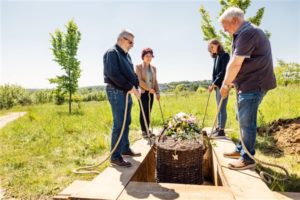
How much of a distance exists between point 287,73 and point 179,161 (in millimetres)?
28647

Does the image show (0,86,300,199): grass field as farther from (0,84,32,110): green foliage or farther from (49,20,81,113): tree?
(0,84,32,110): green foliage

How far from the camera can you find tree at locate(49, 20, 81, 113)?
16.8m

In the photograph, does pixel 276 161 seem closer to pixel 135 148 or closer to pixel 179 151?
pixel 179 151


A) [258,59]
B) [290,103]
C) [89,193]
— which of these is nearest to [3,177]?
[89,193]

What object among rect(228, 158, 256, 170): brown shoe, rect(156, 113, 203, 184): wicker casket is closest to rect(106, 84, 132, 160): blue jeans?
rect(156, 113, 203, 184): wicker casket

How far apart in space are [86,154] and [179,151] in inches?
100

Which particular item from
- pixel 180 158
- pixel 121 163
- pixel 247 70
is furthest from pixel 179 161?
pixel 247 70

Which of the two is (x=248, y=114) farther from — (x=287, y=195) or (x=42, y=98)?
(x=42, y=98)

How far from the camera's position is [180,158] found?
3.62m

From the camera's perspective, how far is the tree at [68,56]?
16.8 metres

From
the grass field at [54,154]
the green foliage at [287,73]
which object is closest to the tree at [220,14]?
the grass field at [54,154]

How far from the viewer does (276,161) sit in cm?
433

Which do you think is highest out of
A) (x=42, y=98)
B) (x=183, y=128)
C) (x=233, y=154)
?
(x=183, y=128)

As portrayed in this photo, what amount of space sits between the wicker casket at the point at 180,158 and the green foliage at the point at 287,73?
87.0ft
